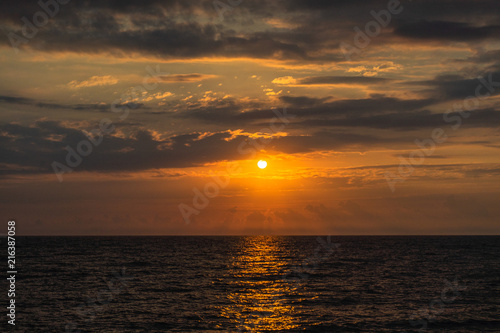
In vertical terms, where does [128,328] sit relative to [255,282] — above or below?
below

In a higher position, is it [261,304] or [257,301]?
[257,301]

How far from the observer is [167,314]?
1670 inches

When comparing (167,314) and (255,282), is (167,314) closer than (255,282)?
Yes

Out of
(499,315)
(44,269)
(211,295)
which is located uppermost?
(44,269)

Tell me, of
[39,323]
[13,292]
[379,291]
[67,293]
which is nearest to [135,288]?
[67,293]

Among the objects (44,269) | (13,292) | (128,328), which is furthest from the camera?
(44,269)

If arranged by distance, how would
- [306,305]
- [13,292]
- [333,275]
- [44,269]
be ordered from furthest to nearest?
1. [44,269]
2. [333,275]
3. [13,292]
4. [306,305]

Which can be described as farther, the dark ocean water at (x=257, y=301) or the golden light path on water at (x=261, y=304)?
the golden light path on water at (x=261, y=304)

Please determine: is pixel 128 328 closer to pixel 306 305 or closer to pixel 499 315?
pixel 306 305

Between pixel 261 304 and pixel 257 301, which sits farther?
pixel 257 301

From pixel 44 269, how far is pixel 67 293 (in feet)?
98.0

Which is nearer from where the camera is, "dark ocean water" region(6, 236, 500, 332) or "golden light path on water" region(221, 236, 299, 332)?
"dark ocean water" region(6, 236, 500, 332)

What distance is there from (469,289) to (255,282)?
88.5 feet

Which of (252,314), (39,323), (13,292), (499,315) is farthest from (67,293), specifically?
(499,315)
